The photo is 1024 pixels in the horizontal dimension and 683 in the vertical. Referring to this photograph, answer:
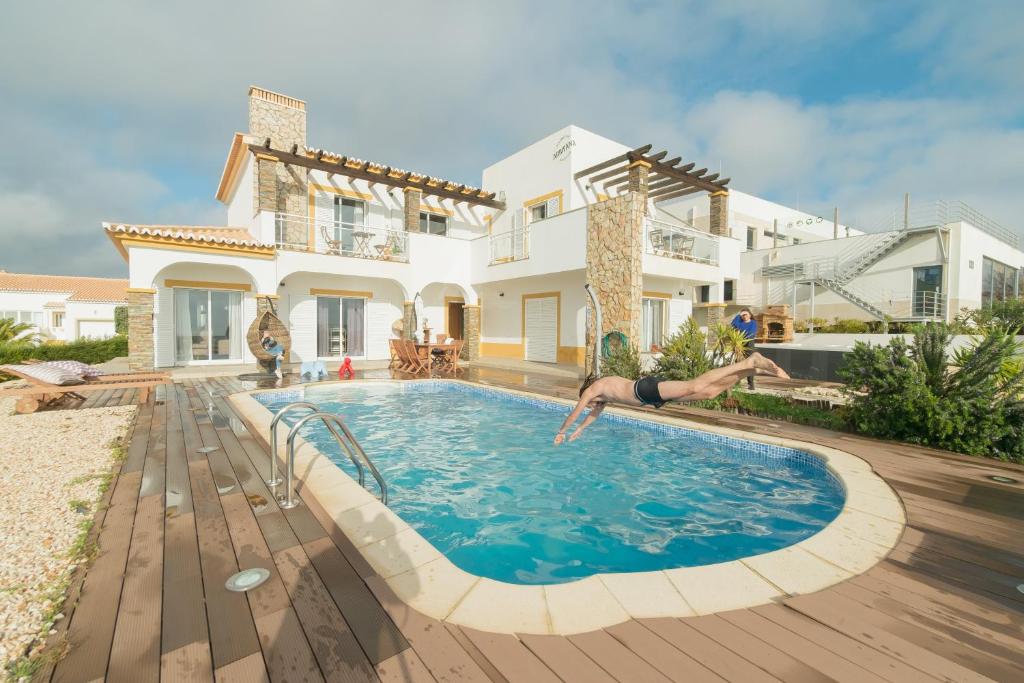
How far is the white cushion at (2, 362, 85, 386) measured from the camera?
7328mm

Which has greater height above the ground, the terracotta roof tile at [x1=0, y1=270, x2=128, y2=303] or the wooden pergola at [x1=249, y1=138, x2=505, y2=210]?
the wooden pergola at [x1=249, y1=138, x2=505, y2=210]

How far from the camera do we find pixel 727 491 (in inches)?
189

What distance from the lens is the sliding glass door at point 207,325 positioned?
13.4 metres

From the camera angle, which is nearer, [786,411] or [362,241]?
[786,411]

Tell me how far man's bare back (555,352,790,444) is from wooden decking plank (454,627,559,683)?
5.89 feet

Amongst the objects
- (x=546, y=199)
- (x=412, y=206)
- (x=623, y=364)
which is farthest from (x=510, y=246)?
(x=623, y=364)

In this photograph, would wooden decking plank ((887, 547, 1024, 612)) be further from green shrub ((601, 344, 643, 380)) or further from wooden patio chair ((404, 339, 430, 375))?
wooden patio chair ((404, 339, 430, 375))

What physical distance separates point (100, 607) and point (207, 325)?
14150 mm

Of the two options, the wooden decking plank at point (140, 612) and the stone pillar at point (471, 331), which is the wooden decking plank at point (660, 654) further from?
the stone pillar at point (471, 331)

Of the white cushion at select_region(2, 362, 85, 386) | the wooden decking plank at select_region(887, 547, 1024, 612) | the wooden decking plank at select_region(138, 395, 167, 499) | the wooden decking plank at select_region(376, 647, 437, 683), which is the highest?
the white cushion at select_region(2, 362, 85, 386)

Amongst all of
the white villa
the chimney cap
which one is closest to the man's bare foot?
the white villa

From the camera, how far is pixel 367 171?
14.5 m

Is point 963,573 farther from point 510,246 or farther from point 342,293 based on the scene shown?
point 342,293

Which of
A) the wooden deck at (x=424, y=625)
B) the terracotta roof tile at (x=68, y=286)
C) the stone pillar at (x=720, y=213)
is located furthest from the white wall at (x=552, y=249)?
the terracotta roof tile at (x=68, y=286)
